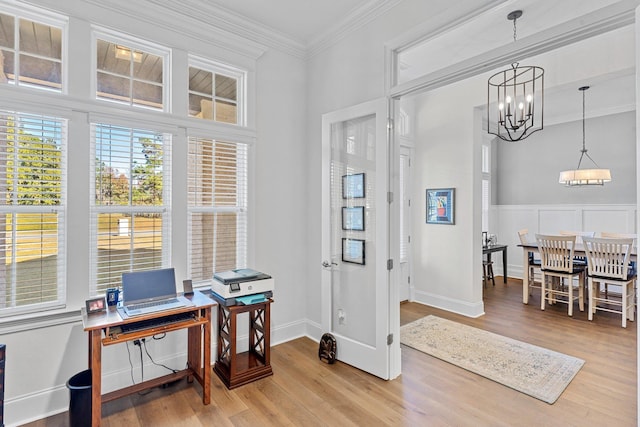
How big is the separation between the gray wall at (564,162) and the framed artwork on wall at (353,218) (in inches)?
209

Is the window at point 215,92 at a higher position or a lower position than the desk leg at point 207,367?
higher

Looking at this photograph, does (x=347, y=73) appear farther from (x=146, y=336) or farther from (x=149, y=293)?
(x=146, y=336)

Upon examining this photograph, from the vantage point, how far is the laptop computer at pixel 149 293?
7.43ft

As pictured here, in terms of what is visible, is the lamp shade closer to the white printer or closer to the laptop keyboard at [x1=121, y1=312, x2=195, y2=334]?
the white printer

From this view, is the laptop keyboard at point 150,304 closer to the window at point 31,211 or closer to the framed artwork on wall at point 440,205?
the window at point 31,211

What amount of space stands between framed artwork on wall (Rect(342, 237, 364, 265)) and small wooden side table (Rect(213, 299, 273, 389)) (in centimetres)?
86

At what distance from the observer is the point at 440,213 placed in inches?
184

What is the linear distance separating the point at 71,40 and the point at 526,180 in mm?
7527

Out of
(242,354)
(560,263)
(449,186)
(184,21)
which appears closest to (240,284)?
(242,354)

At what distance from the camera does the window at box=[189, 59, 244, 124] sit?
9.79ft

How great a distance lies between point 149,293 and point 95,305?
330mm

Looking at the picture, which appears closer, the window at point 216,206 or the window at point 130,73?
the window at point 130,73

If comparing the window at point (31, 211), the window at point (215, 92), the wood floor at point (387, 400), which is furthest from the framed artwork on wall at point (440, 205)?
the window at point (31, 211)

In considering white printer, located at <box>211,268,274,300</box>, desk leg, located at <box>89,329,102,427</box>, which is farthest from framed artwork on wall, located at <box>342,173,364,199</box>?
desk leg, located at <box>89,329,102,427</box>
